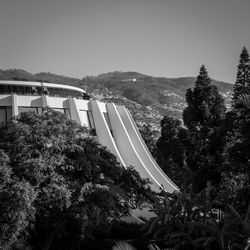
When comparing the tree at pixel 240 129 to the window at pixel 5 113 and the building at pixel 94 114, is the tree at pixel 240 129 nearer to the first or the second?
the building at pixel 94 114

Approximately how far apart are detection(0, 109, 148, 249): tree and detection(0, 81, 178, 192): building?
1158 cm

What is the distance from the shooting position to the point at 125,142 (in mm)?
38312

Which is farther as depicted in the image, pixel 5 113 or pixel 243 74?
pixel 243 74

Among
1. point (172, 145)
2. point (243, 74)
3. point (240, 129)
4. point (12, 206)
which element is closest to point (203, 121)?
point (243, 74)

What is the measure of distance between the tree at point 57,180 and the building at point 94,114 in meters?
11.6

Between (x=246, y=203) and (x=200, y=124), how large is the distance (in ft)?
47.2

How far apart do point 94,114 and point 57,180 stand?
1945 centimetres

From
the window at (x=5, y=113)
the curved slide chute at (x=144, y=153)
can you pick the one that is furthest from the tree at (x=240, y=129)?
the window at (x=5, y=113)

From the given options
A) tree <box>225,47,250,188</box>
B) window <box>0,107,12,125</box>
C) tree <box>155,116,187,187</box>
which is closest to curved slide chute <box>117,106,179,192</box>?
tree <box>225,47,250,188</box>

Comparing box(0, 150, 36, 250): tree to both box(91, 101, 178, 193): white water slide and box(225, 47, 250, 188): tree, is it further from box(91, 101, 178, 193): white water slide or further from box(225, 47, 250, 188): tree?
box(91, 101, 178, 193): white water slide

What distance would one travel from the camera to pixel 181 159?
48.8m

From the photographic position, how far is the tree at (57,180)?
17516 millimetres

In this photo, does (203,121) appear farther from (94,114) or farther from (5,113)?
(5,113)

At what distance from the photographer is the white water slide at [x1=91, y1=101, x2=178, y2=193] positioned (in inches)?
1395
